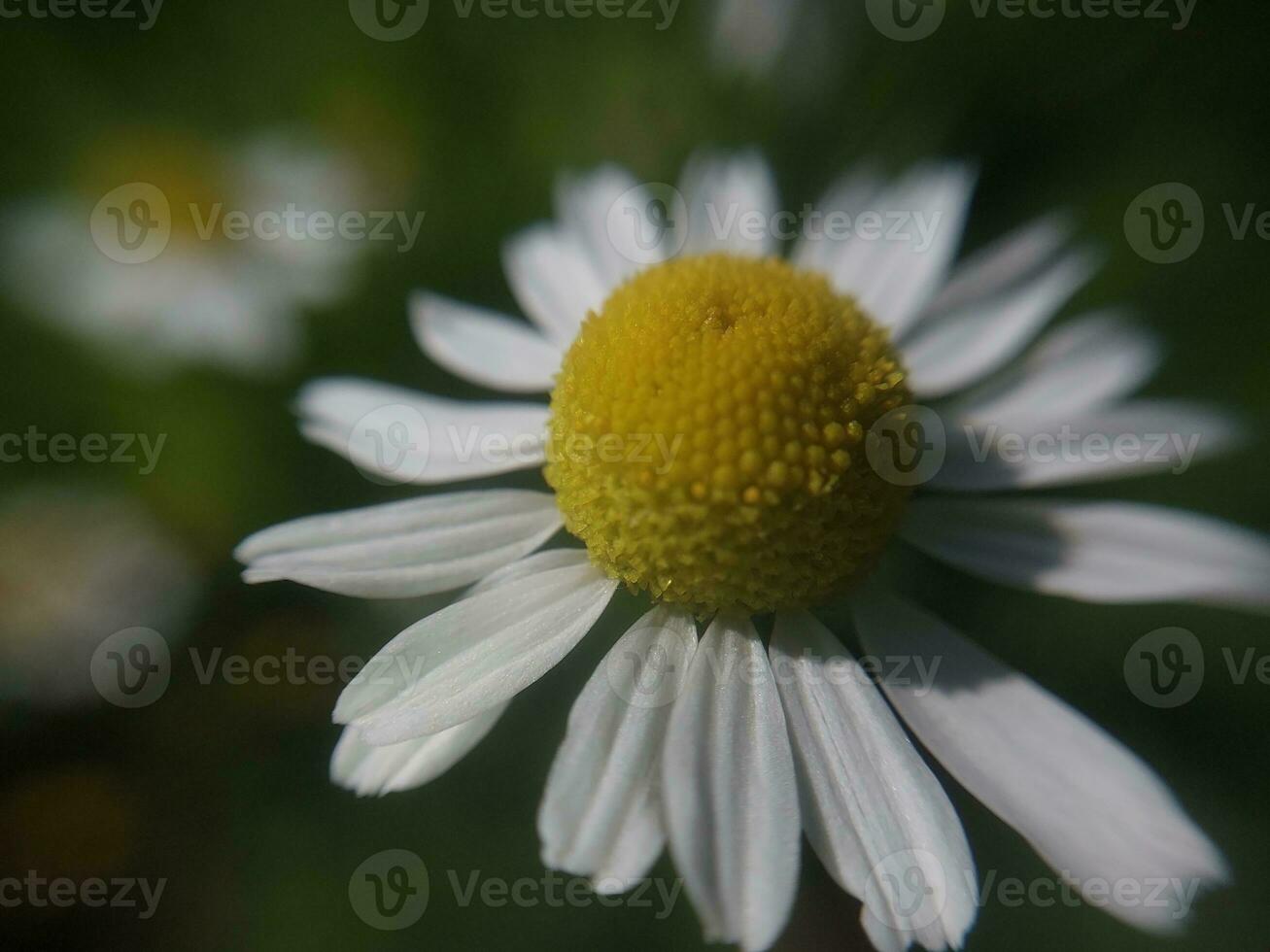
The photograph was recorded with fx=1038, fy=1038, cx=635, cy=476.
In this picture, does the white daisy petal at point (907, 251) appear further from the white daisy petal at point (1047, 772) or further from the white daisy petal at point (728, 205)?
the white daisy petal at point (1047, 772)

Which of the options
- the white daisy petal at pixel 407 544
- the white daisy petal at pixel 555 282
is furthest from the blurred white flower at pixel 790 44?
the white daisy petal at pixel 407 544

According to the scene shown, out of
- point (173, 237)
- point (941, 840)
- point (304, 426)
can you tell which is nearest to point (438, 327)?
point (304, 426)

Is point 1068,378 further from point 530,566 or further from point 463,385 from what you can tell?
point 463,385

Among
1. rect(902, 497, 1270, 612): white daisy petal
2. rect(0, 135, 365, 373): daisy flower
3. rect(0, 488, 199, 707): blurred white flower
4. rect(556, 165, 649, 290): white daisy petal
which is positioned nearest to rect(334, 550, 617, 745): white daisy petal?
rect(902, 497, 1270, 612): white daisy petal

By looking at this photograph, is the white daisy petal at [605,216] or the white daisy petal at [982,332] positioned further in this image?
the white daisy petal at [605,216]

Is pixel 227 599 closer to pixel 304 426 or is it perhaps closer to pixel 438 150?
pixel 304 426

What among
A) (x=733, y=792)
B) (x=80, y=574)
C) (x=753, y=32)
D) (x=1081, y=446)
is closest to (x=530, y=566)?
(x=733, y=792)
